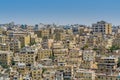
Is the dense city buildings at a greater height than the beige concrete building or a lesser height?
lesser

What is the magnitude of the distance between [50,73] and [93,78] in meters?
1.48

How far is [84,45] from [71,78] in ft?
34.3

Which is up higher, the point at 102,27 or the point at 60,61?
the point at 102,27

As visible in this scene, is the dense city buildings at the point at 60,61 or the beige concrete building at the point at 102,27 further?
the beige concrete building at the point at 102,27

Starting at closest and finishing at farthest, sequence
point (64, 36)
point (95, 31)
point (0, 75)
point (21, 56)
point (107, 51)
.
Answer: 1. point (0, 75)
2. point (21, 56)
3. point (107, 51)
4. point (64, 36)
5. point (95, 31)

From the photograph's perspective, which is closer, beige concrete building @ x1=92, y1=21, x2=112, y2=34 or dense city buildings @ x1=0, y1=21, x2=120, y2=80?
dense city buildings @ x1=0, y1=21, x2=120, y2=80

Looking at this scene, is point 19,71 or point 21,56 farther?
point 21,56

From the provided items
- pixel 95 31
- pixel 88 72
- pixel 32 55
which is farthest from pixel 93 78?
pixel 95 31

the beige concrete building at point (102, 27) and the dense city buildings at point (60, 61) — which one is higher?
the beige concrete building at point (102, 27)

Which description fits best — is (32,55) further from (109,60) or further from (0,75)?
(0,75)

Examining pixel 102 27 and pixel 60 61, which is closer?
pixel 60 61

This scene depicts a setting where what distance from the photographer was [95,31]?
35906 mm

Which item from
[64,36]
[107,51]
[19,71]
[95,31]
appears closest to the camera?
[19,71]

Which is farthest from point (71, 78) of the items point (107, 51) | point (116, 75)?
point (107, 51)
